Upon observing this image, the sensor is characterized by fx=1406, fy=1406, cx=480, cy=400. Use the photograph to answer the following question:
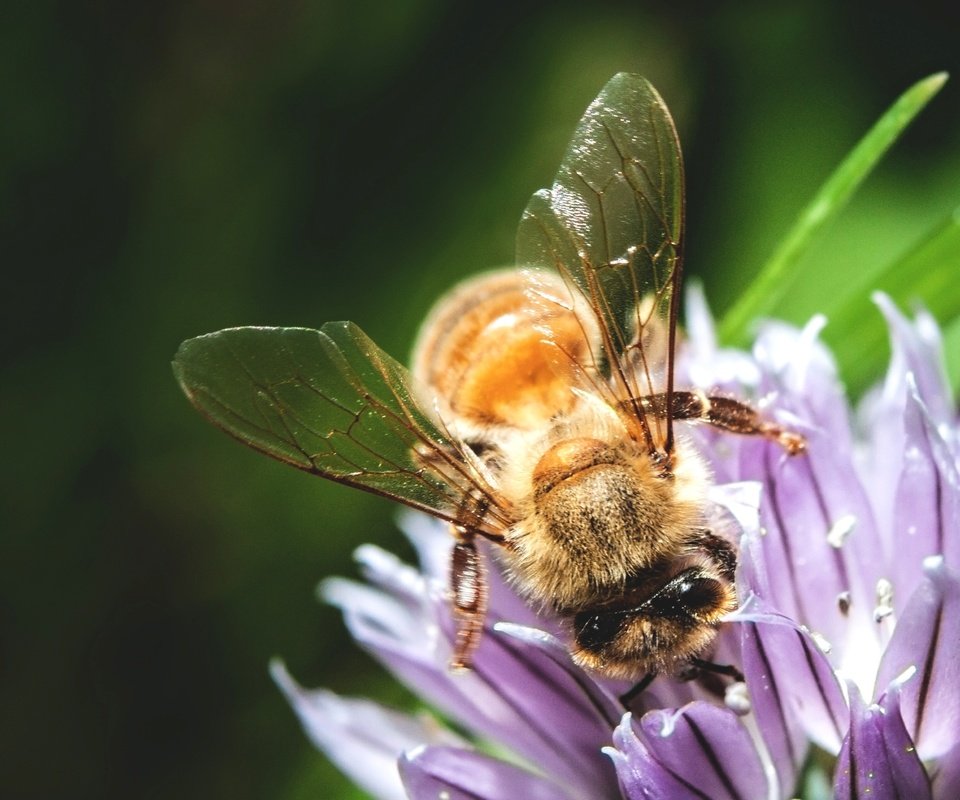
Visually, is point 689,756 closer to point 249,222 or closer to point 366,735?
point 366,735

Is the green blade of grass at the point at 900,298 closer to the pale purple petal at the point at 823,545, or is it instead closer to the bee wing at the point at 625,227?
the pale purple petal at the point at 823,545

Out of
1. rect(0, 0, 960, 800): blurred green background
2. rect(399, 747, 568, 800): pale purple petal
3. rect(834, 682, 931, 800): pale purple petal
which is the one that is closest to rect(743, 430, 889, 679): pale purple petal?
rect(834, 682, 931, 800): pale purple petal

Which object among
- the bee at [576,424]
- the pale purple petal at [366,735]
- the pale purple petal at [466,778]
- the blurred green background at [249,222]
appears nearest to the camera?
the bee at [576,424]

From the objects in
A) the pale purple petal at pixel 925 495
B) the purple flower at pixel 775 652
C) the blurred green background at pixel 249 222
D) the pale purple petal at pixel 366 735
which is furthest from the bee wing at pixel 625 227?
the blurred green background at pixel 249 222

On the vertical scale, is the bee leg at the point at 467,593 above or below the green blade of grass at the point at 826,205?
below

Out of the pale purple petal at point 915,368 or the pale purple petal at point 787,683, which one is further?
the pale purple petal at point 915,368

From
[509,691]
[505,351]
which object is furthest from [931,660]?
[505,351]

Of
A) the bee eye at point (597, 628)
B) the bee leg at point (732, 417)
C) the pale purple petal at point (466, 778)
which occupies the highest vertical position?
the bee leg at point (732, 417)
